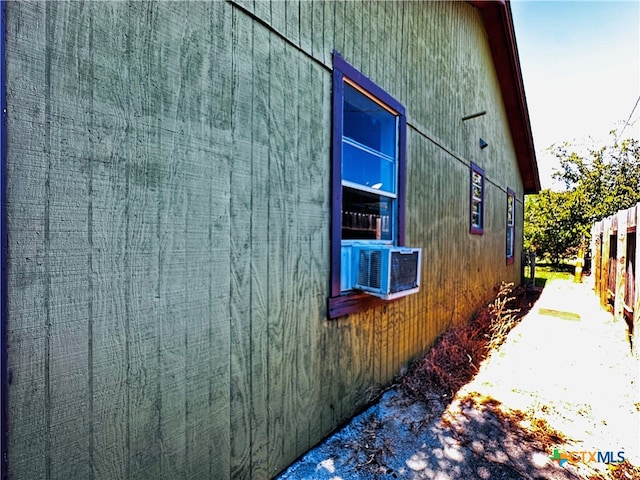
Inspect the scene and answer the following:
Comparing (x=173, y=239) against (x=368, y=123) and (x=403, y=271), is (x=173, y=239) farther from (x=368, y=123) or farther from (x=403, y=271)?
(x=368, y=123)

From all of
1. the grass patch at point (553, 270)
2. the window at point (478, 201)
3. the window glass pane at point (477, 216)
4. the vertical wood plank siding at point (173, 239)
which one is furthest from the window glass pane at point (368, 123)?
the grass patch at point (553, 270)

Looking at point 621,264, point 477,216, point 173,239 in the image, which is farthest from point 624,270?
point 173,239

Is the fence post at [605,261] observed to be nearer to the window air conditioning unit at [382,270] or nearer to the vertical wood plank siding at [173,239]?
the window air conditioning unit at [382,270]

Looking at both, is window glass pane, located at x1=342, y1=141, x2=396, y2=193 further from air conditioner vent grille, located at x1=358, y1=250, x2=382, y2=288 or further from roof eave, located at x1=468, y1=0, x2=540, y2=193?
roof eave, located at x1=468, y1=0, x2=540, y2=193

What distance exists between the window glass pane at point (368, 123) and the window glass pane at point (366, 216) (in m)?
0.48

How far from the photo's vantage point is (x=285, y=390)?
212 cm

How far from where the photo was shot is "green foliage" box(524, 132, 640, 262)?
15.5 metres

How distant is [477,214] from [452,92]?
8.53 feet

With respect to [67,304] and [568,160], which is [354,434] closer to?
[67,304]

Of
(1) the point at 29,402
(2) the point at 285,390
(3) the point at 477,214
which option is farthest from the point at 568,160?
(1) the point at 29,402

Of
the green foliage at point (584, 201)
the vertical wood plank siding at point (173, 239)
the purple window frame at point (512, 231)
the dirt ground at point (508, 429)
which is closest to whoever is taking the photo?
the vertical wood plank siding at point (173, 239)

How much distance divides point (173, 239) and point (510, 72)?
8367 millimetres

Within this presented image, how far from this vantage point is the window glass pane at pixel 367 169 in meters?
2.74

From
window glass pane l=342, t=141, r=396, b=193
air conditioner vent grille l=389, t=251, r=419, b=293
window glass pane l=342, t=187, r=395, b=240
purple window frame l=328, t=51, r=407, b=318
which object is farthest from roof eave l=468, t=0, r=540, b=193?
air conditioner vent grille l=389, t=251, r=419, b=293
